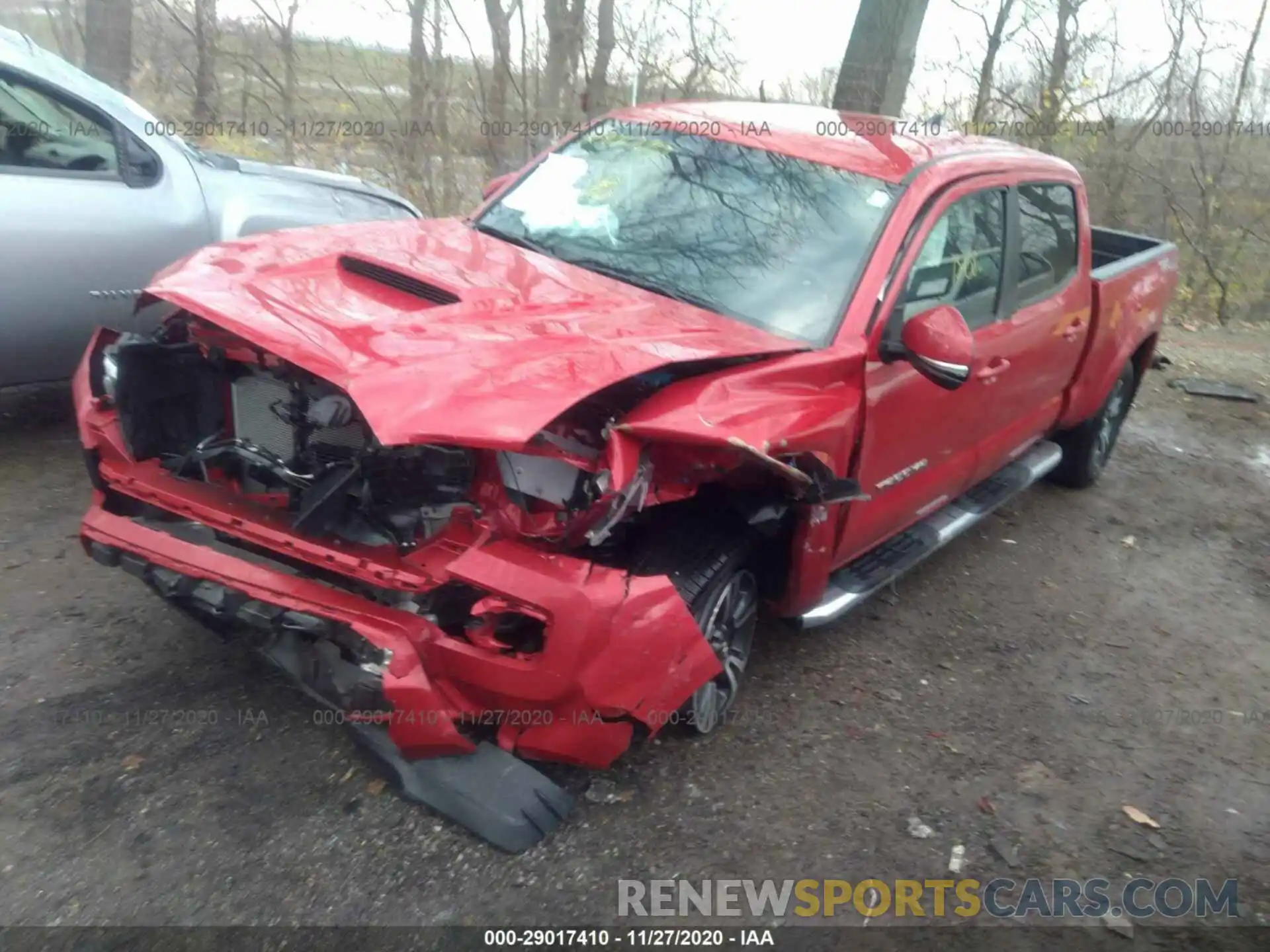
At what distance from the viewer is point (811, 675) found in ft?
13.3

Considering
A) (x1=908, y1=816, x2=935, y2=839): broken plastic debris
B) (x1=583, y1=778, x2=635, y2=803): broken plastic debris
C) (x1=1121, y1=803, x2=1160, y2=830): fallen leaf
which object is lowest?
(x1=1121, y1=803, x2=1160, y2=830): fallen leaf

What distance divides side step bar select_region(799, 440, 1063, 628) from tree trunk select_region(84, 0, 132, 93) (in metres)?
10.4

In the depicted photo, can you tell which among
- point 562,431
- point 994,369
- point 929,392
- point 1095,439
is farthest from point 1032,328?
point 562,431

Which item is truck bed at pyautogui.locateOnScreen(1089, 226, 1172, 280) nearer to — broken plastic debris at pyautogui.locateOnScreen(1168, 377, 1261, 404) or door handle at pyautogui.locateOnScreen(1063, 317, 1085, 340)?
door handle at pyautogui.locateOnScreen(1063, 317, 1085, 340)

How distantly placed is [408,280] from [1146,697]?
3.23m

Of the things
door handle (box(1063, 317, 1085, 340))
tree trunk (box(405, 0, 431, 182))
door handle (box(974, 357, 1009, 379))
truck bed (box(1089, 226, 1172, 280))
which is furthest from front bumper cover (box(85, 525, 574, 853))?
tree trunk (box(405, 0, 431, 182))

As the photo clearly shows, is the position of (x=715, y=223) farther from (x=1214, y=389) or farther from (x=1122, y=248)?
(x=1214, y=389)

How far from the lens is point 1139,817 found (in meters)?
3.49

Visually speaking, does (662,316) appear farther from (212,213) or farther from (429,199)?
(429,199)

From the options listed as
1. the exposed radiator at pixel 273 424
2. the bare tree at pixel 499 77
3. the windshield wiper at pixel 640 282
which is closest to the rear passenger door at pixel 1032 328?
the windshield wiper at pixel 640 282

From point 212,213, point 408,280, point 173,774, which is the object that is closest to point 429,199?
point 212,213

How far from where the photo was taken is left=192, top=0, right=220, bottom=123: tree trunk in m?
11.3

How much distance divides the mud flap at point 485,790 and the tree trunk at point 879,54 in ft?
23.2

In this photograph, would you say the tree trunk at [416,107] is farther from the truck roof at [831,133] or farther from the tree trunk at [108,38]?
the truck roof at [831,133]
